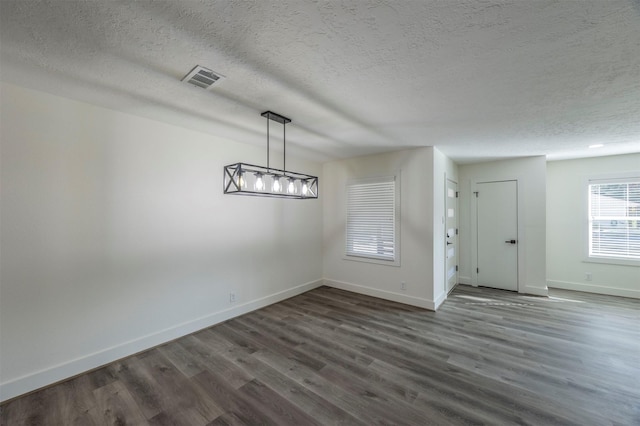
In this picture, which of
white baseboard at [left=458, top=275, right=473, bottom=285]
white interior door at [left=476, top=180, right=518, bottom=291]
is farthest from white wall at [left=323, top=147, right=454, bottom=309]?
white baseboard at [left=458, top=275, right=473, bottom=285]

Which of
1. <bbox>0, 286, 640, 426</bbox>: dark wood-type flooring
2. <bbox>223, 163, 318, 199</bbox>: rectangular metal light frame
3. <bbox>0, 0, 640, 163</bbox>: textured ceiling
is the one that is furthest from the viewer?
<bbox>223, 163, 318, 199</bbox>: rectangular metal light frame

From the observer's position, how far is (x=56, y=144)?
2.39m

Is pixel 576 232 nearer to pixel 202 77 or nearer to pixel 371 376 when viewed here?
pixel 371 376

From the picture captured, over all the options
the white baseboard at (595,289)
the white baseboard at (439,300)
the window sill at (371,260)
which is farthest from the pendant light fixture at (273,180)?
the white baseboard at (595,289)

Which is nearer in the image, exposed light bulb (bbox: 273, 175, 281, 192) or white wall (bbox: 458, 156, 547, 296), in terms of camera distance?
exposed light bulb (bbox: 273, 175, 281, 192)

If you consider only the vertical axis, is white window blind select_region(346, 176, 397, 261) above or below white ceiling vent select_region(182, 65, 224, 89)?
below

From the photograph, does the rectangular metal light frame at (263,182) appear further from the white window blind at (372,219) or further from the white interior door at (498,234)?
the white interior door at (498,234)

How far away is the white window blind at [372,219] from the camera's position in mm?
4586

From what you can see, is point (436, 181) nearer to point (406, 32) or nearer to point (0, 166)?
point (406, 32)

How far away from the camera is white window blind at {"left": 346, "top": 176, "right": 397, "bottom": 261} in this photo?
181 inches

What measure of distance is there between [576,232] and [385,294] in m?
3.99

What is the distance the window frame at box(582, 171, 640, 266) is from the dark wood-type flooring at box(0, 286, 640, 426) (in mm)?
1522

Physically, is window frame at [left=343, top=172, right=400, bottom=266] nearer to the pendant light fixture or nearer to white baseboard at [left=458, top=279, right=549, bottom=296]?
the pendant light fixture

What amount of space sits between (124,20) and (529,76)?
2.81m
